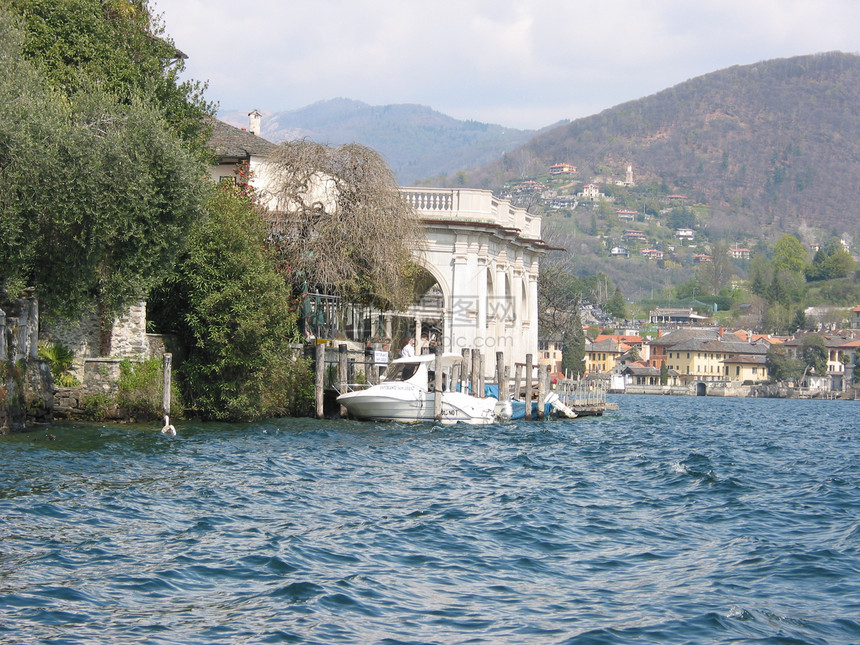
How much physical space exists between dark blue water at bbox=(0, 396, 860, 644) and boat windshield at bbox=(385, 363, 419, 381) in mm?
8342

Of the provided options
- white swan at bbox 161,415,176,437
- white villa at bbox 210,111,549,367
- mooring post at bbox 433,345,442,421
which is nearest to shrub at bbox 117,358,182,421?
white swan at bbox 161,415,176,437

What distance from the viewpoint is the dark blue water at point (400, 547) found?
31.7 feet

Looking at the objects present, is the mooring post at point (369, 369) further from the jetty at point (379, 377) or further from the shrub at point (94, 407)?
the shrub at point (94, 407)

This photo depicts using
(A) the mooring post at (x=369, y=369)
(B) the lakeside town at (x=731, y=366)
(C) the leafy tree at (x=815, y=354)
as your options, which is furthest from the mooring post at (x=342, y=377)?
(C) the leafy tree at (x=815, y=354)

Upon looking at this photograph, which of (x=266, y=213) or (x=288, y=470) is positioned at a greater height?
(x=266, y=213)

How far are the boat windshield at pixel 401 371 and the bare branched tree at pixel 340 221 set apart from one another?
115 inches

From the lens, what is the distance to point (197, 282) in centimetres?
2745

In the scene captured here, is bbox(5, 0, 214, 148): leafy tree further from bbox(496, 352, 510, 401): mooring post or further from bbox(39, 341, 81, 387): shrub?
bbox(496, 352, 510, 401): mooring post

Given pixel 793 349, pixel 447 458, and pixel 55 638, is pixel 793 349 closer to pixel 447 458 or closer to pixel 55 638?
pixel 447 458

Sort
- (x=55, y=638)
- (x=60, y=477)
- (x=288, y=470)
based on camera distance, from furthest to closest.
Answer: (x=288, y=470)
(x=60, y=477)
(x=55, y=638)

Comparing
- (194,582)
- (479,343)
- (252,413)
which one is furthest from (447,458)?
(479,343)

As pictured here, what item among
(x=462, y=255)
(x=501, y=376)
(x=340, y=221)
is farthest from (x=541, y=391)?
(x=340, y=221)

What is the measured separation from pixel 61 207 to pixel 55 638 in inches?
628

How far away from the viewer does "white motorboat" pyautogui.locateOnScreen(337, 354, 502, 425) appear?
98.7 ft
